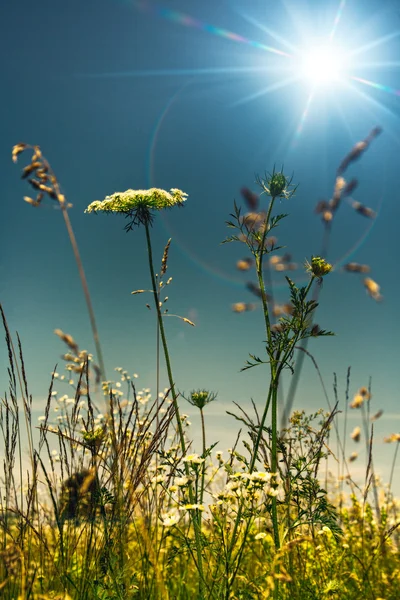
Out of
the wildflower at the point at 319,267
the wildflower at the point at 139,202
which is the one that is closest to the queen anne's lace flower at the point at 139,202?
the wildflower at the point at 139,202

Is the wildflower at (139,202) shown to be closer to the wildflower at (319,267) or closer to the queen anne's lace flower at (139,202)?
the queen anne's lace flower at (139,202)

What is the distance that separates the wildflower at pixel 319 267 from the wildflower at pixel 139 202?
4.86ft

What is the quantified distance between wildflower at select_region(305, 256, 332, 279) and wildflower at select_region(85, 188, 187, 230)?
1.48 meters

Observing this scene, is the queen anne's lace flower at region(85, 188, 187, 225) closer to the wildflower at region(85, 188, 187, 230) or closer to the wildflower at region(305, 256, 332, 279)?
the wildflower at region(85, 188, 187, 230)

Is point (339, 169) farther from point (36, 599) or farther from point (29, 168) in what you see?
point (36, 599)

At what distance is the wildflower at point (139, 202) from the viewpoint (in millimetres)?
4102

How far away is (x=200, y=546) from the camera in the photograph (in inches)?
110

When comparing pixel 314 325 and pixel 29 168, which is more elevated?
pixel 29 168

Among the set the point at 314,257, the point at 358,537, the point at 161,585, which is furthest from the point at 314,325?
the point at 358,537

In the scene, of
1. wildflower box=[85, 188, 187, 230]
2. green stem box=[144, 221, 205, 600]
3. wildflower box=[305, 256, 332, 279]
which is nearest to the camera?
green stem box=[144, 221, 205, 600]

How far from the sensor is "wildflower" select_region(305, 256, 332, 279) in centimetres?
315

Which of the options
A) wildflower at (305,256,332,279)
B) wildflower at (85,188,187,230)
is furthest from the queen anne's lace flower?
wildflower at (305,256,332,279)

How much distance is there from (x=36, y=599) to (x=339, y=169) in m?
3.27

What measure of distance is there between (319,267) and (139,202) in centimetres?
170
